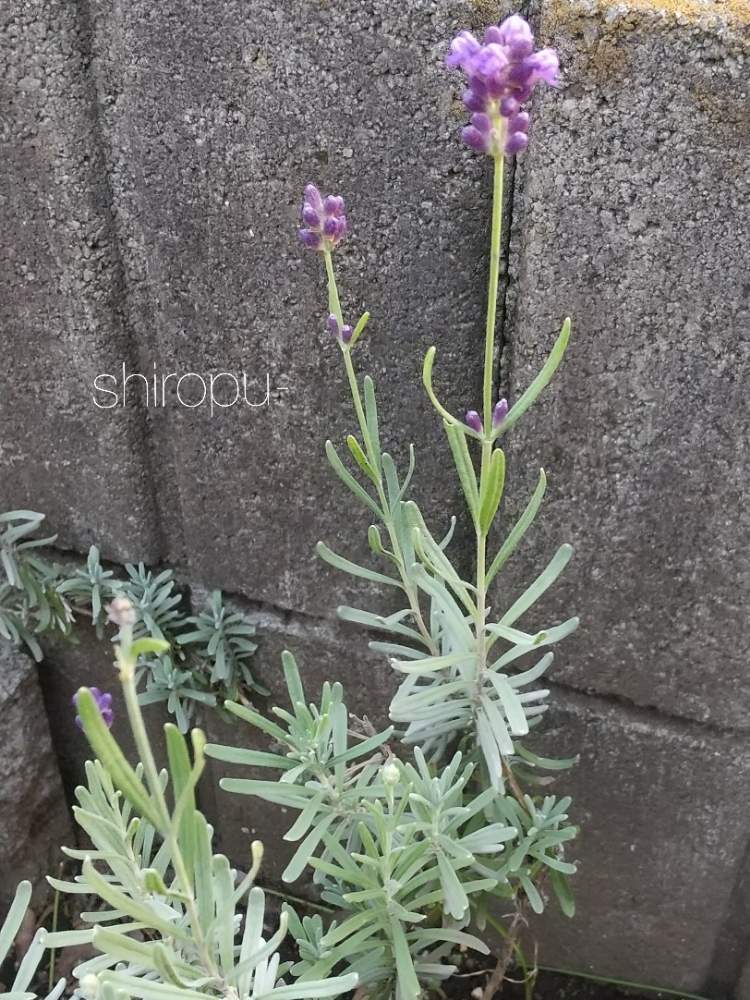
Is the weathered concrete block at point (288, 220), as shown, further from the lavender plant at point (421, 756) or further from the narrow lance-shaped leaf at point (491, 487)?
the narrow lance-shaped leaf at point (491, 487)

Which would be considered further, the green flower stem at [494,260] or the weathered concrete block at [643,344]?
the weathered concrete block at [643,344]

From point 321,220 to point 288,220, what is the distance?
196 millimetres

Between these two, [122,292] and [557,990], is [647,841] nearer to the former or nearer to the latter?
[557,990]

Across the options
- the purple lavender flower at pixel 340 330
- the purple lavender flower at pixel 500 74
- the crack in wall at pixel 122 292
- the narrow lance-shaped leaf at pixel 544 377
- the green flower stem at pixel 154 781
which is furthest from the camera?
the crack in wall at pixel 122 292

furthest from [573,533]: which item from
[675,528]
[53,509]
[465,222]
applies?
[53,509]

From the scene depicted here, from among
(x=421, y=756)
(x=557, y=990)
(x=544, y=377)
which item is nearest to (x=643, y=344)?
(x=544, y=377)

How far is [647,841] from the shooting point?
124cm

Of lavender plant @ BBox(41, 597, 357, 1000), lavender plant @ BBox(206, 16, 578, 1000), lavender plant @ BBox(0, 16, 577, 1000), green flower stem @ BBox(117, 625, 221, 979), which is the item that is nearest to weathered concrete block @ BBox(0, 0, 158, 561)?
lavender plant @ BBox(0, 16, 577, 1000)

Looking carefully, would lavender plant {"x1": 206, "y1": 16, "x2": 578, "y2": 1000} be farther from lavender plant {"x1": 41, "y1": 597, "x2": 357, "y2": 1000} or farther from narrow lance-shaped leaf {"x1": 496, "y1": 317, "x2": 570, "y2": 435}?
lavender plant {"x1": 41, "y1": 597, "x2": 357, "y2": 1000}

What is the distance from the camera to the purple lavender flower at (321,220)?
79cm

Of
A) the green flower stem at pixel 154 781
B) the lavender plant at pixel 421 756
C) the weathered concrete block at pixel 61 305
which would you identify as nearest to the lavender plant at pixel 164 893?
the green flower stem at pixel 154 781

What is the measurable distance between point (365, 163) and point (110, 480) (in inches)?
22.5

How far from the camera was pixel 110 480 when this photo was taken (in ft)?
4.04

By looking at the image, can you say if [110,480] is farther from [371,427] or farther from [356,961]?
[356,961]
